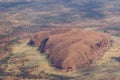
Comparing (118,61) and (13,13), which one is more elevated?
(118,61)

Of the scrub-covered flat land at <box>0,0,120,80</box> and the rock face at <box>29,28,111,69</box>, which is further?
the rock face at <box>29,28,111,69</box>

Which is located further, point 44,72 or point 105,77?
point 44,72

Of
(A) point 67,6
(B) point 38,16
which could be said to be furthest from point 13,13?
(A) point 67,6

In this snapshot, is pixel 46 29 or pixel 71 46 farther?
pixel 46 29

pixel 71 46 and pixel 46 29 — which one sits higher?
pixel 71 46

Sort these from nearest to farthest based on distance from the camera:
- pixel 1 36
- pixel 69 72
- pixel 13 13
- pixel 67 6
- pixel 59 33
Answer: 1. pixel 69 72
2. pixel 59 33
3. pixel 1 36
4. pixel 13 13
5. pixel 67 6

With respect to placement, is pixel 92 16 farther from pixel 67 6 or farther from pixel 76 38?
pixel 76 38

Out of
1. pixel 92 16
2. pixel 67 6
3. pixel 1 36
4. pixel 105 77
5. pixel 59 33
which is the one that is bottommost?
pixel 67 6

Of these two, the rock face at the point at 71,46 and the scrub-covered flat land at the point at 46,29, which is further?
the rock face at the point at 71,46
